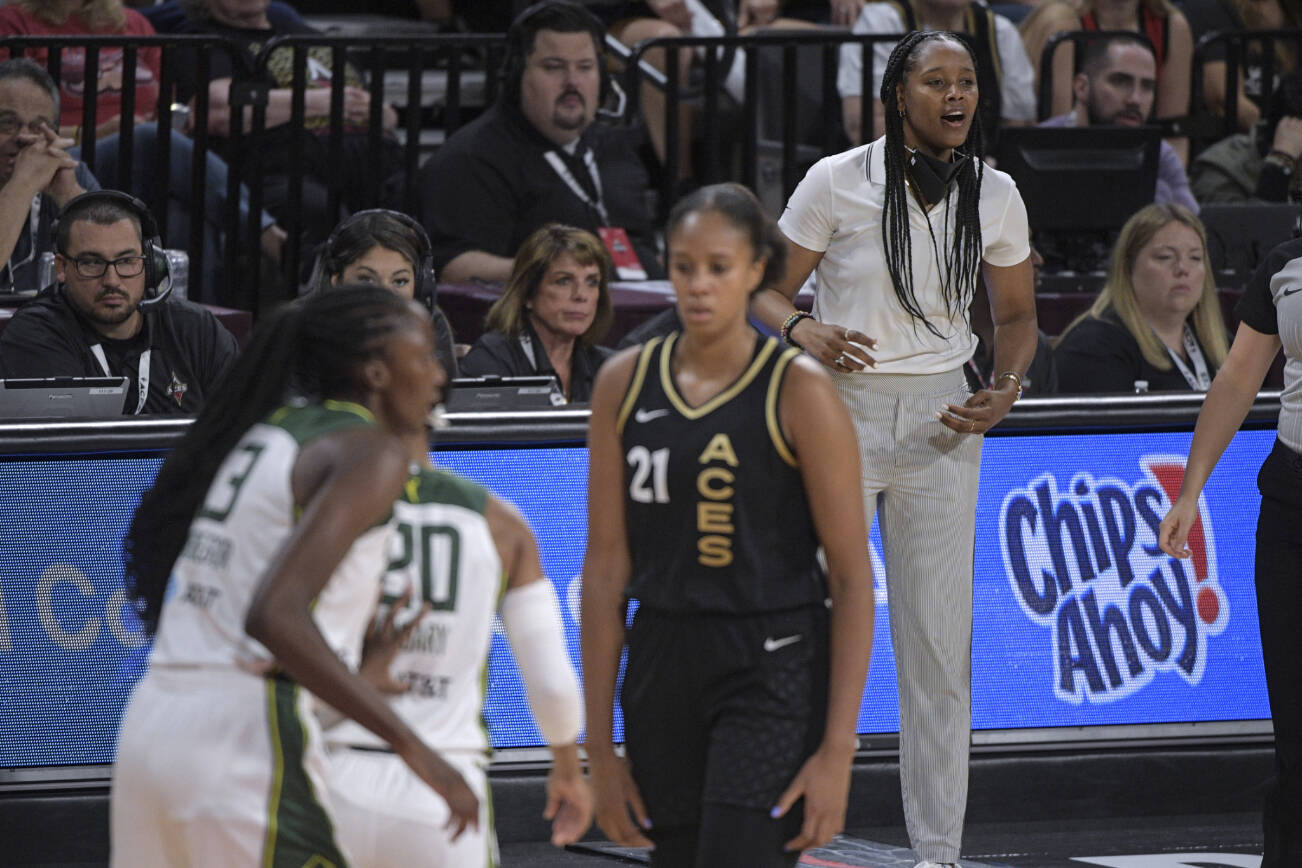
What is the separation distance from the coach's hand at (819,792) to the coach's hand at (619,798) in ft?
0.86

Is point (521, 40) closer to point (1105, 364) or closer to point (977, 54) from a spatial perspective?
point (977, 54)

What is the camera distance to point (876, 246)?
4840 mm

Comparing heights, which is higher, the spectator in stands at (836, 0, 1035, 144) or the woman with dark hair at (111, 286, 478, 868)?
the spectator in stands at (836, 0, 1035, 144)

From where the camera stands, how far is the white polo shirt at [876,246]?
4.84 m

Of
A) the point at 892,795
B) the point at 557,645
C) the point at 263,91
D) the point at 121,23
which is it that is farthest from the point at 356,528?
the point at 121,23

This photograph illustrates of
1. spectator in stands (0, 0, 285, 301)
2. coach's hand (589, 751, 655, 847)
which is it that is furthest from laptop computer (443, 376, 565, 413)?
spectator in stands (0, 0, 285, 301)

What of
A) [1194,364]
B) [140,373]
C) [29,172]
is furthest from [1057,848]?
[29,172]

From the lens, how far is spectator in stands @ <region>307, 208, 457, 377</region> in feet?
19.4

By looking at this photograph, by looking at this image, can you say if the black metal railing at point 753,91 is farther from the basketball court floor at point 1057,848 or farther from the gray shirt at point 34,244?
the basketball court floor at point 1057,848

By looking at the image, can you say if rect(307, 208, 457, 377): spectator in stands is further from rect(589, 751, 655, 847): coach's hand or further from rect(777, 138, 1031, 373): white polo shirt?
rect(589, 751, 655, 847): coach's hand

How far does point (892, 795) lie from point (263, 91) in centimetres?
393

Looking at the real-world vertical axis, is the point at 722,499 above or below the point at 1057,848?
above

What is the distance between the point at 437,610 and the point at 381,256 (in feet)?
9.72

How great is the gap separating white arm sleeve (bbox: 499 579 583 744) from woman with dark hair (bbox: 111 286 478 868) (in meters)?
0.30
